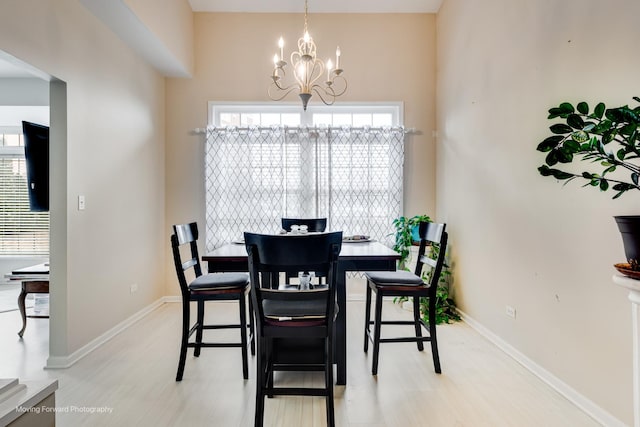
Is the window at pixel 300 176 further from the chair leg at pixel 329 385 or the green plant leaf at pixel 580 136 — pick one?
the green plant leaf at pixel 580 136

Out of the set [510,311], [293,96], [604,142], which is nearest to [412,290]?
[510,311]

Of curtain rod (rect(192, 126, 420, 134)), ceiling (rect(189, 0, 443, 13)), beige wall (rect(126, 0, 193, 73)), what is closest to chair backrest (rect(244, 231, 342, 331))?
beige wall (rect(126, 0, 193, 73))

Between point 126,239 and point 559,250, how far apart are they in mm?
3528

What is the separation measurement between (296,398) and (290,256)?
0.97m

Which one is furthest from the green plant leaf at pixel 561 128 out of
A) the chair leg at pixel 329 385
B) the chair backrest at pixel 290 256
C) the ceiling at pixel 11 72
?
the ceiling at pixel 11 72

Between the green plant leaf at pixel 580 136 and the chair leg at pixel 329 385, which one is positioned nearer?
the green plant leaf at pixel 580 136

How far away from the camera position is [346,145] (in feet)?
13.7

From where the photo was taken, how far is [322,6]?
4.12 m

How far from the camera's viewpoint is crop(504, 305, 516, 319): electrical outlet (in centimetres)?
263

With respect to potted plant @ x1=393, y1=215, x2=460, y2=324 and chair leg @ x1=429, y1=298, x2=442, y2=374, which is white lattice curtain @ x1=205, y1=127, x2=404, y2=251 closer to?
potted plant @ x1=393, y1=215, x2=460, y2=324

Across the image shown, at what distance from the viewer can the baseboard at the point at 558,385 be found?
5.89 feet

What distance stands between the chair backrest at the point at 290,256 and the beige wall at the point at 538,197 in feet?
4.60

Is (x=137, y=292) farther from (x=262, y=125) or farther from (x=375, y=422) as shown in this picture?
(x=375, y=422)

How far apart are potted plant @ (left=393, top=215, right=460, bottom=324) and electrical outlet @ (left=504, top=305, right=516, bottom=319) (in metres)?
0.78
